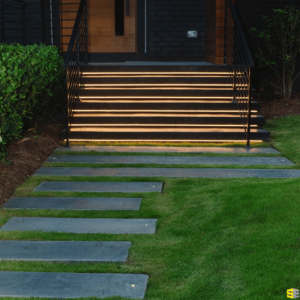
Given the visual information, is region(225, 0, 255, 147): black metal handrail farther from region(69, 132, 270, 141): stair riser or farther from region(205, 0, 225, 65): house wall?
region(69, 132, 270, 141): stair riser

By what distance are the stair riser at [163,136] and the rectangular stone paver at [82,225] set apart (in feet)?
9.44

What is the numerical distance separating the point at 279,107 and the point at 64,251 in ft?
20.9

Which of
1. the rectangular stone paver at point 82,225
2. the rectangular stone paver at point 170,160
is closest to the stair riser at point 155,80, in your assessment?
the rectangular stone paver at point 170,160

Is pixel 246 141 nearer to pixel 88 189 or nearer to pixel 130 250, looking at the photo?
pixel 88 189

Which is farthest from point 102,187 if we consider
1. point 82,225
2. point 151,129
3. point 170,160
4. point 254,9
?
point 254,9

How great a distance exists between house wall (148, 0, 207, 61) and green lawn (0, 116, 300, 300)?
5709 millimetres

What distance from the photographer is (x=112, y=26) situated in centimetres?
1006

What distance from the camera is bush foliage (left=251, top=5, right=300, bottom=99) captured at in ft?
27.7

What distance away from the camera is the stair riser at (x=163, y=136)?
21.8 feet

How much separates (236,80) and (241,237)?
4.78 meters

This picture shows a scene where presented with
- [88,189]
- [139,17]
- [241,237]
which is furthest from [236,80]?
[241,237]

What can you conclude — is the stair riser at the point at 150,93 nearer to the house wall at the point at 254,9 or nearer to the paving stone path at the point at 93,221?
the paving stone path at the point at 93,221

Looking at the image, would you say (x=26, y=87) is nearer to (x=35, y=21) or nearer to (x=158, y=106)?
(x=158, y=106)

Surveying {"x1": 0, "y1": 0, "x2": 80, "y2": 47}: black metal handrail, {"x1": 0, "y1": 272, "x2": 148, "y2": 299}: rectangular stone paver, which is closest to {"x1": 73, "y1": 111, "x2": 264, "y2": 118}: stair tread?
{"x1": 0, "y1": 0, "x2": 80, "y2": 47}: black metal handrail
